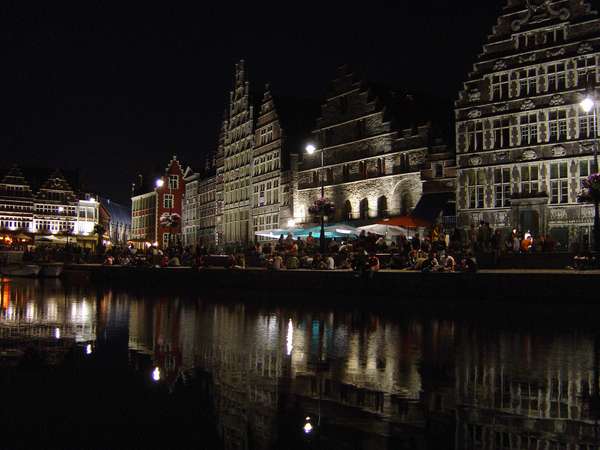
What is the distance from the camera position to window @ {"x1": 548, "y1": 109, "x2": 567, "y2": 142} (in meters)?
36.0

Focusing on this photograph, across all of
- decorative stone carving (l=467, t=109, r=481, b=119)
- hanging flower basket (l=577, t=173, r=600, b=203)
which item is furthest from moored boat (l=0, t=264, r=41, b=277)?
hanging flower basket (l=577, t=173, r=600, b=203)

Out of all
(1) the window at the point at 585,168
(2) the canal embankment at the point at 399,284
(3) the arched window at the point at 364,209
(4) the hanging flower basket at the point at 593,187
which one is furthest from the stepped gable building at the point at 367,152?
(4) the hanging flower basket at the point at 593,187

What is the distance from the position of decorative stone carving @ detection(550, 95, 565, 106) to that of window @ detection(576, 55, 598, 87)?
1.11m

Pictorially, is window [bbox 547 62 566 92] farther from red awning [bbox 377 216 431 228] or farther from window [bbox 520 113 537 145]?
red awning [bbox 377 216 431 228]

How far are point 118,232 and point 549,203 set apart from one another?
117636 mm

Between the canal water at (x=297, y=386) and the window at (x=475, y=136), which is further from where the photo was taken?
the window at (x=475, y=136)

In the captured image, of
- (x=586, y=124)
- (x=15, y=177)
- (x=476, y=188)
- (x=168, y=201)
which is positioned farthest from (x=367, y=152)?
(x=15, y=177)

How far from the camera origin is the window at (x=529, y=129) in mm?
37438

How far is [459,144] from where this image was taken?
134ft

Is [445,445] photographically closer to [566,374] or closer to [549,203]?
[566,374]

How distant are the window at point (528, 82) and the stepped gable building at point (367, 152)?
6.37 m

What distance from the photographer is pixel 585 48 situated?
35.0 metres

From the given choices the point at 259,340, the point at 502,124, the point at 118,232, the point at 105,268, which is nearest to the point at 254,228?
the point at 105,268

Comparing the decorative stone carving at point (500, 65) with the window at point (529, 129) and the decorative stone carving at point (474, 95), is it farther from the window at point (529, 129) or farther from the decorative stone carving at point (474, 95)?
the window at point (529, 129)
